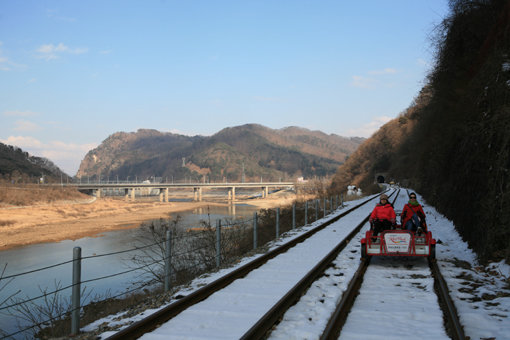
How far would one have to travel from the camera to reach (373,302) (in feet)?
21.8

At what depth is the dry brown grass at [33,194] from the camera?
75.6 meters

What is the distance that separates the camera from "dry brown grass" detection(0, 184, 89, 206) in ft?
248

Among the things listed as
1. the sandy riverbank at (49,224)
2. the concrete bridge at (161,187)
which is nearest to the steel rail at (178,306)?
the sandy riverbank at (49,224)

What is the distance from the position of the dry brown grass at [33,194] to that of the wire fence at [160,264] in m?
60.7

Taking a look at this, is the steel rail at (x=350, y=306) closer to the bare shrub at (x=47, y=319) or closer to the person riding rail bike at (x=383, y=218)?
the person riding rail bike at (x=383, y=218)

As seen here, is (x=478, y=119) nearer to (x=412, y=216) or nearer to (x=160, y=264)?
(x=412, y=216)

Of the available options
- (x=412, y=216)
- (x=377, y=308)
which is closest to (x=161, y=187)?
(x=412, y=216)

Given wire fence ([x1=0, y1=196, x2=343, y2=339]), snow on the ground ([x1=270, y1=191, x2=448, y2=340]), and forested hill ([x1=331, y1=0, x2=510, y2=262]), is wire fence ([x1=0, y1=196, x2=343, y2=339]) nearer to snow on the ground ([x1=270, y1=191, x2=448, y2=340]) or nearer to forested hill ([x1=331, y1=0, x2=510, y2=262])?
snow on the ground ([x1=270, y1=191, x2=448, y2=340])

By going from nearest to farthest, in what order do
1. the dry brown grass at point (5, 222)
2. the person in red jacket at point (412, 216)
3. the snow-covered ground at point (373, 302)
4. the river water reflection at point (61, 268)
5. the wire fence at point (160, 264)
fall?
the snow-covered ground at point (373, 302), the wire fence at point (160, 264), the person in red jacket at point (412, 216), the river water reflection at point (61, 268), the dry brown grass at point (5, 222)

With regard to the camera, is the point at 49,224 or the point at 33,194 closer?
the point at 49,224

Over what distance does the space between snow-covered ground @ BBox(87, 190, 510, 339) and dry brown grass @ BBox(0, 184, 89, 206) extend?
7778cm

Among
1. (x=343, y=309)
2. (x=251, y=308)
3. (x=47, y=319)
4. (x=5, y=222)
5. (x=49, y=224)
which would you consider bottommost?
(x=49, y=224)

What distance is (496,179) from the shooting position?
913 cm

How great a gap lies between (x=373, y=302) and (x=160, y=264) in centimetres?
1138
